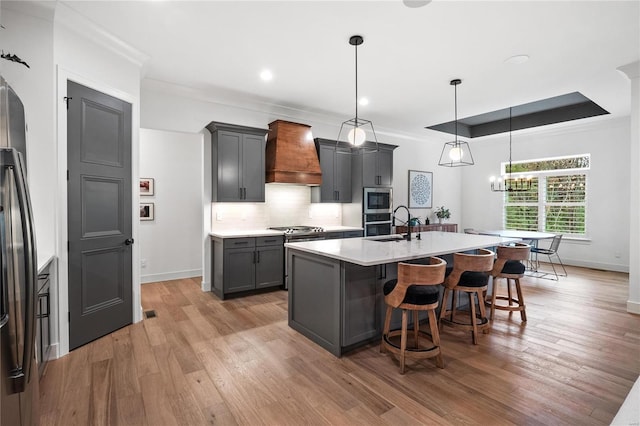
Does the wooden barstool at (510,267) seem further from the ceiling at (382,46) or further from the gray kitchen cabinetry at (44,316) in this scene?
the gray kitchen cabinetry at (44,316)

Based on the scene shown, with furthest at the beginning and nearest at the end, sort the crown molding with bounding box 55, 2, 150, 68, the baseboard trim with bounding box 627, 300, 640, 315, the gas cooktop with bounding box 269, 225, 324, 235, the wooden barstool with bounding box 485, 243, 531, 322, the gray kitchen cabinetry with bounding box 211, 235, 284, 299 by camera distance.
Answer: the gas cooktop with bounding box 269, 225, 324, 235
the gray kitchen cabinetry with bounding box 211, 235, 284, 299
the baseboard trim with bounding box 627, 300, 640, 315
the wooden barstool with bounding box 485, 243, 531, 322
the crown molding with bounding box 55, 2, 150, 68

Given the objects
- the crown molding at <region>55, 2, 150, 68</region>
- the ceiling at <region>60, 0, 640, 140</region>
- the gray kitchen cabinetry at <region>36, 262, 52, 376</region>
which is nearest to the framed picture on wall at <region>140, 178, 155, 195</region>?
the ceiling at <region>60, 0, 640, 140</region>

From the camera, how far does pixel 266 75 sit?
4.16 metres

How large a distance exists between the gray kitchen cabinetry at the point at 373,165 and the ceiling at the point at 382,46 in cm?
125

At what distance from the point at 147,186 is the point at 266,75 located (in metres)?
2.98

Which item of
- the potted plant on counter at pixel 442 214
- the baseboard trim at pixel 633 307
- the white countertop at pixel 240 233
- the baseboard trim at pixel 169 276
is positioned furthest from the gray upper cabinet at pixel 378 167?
the baseboard trim at pixel 633 307

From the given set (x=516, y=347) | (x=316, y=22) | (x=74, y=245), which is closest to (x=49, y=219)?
(x=74, y=245)

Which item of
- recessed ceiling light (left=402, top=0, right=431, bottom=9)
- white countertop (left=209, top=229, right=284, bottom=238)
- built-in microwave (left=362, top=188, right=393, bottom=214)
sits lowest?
white countertop (left=209, top=229, right=284, bottom=238)

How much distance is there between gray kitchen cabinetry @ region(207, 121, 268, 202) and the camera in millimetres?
4699

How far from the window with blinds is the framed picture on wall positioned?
304 inches

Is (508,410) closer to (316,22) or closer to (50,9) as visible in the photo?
(316,22)

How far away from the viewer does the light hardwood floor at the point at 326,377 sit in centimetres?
205

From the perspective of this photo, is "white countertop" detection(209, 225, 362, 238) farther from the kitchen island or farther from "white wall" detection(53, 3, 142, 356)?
"white wall" detection(53, 3, 142, 356)

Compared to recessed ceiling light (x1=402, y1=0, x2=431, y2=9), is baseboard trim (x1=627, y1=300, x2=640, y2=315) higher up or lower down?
lower down
